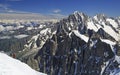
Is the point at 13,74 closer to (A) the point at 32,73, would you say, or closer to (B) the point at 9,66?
(B) the point at 9,66

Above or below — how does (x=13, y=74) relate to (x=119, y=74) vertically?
above

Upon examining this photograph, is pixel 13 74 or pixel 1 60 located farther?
pixel 1 60

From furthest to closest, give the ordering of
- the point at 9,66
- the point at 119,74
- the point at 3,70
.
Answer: the point at 119,74 → the point at 9,66 → the point at 3,70

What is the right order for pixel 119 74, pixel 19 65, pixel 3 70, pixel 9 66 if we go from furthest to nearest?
pixel 119 74 < pixel 19 65 < pixel 9 66 < pixel 3 70

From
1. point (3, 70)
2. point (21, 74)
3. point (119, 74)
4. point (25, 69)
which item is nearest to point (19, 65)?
point (25, 69)

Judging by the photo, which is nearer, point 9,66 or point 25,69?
point 9,66

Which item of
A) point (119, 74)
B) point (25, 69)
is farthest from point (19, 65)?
point (119, 74)

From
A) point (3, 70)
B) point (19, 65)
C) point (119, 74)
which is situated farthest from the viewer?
point (119, 74)

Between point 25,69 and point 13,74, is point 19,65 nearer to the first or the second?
point 25,69
